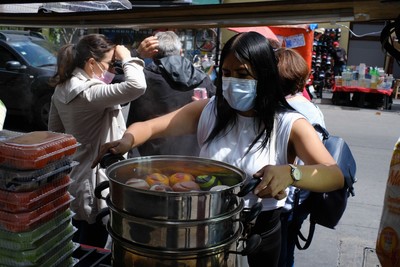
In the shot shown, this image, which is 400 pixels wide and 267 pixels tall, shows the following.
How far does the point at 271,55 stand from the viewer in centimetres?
185

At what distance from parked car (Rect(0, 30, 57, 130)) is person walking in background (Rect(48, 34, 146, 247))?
546 cm

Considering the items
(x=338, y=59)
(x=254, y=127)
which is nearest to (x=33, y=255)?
(x=254, y=127)

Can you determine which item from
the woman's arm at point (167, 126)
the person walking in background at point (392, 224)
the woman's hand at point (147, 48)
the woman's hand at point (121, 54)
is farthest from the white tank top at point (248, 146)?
the woman's hand at point (147, 48)

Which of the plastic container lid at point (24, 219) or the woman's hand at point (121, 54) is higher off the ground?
the woman's hand at point (121, 54)

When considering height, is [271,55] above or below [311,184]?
above

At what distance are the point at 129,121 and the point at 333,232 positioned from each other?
2.59 metres

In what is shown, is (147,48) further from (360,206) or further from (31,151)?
(360,206)

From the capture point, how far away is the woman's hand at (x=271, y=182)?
1196 mm

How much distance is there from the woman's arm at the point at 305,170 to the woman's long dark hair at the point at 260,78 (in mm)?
128

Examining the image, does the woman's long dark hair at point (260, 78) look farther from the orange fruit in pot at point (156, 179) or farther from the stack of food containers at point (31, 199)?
the stack of food containers at point (31, 199)

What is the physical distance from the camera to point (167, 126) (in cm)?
199

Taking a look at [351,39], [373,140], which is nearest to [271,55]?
[373,140]

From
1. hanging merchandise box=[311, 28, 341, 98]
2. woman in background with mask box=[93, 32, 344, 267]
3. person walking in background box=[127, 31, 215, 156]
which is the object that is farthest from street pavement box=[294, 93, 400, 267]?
hanging merchandise box=[311, 28, 341, 98]

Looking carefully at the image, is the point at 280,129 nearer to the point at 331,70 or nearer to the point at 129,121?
the point at 129,121
